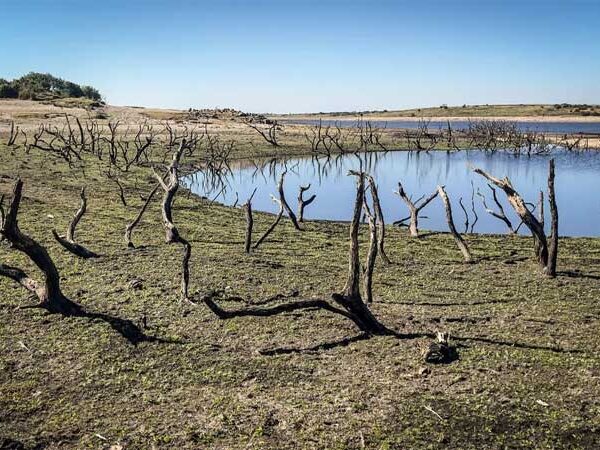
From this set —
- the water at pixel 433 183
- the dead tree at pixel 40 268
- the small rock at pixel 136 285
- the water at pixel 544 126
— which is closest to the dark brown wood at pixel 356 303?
the small rock at pixel 136 285

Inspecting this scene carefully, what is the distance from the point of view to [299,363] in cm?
791

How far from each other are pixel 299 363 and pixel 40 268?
4.51 metres

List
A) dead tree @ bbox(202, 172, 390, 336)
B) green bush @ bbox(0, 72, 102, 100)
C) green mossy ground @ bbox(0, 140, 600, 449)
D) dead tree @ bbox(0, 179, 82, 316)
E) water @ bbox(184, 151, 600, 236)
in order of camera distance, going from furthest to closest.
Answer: green bush @ bbox(0, 72, 102, 100) → water @ bbox(184, 151, 600, 236) → dead tree @ bbox(0, 179, 82, 316) → dead tree @ bbox(202, 172, 390, 336) → green mossy ground @ bbox(0, 140, 600, 449)

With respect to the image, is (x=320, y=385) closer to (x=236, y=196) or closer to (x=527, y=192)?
(x=236, y=196)

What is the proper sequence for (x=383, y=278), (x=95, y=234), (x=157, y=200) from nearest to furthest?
1. (x=383, y=278)
2. (x=95, y=234)
3. (x=157, y=200)

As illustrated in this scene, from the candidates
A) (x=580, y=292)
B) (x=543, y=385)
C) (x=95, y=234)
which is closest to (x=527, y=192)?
(x=580, y=292)

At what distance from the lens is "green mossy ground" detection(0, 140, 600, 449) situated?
633cm

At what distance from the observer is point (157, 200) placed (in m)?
22.2

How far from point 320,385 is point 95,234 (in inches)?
383

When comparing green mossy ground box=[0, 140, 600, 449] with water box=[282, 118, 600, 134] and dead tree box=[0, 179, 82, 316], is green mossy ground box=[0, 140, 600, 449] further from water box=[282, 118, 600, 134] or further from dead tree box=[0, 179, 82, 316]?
water box=[282, 118, 600, 134]

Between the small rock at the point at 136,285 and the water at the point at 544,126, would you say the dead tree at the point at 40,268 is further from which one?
the water at the point at 544,126

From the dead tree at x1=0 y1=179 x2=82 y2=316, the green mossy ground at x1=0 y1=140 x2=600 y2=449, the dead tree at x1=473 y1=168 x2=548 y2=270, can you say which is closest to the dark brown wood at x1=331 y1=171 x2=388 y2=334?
the green mossy ground at x1=0 y1=140 x2=600 y2=449

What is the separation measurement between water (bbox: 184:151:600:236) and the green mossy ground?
1022cm

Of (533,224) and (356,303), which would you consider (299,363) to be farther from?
(533,224)
